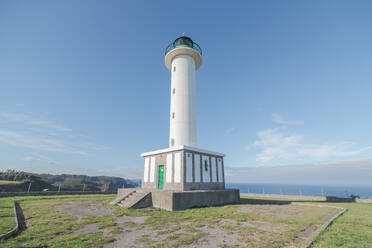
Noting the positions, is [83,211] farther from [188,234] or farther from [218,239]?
[218,239]

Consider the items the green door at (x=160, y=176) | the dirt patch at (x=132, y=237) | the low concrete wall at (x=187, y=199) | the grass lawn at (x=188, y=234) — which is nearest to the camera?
the dirt patch at (x=132, y=237)

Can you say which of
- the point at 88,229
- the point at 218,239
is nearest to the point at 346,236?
the point at 218,239

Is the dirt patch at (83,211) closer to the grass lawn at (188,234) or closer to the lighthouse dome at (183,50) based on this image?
the grass lawn at (188,234)

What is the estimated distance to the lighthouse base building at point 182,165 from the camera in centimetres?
1172

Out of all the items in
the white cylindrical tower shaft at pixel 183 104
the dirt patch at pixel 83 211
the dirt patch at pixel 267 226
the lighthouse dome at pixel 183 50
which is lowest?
the dirt patch at pixel 83 211

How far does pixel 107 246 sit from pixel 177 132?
36.8 feet

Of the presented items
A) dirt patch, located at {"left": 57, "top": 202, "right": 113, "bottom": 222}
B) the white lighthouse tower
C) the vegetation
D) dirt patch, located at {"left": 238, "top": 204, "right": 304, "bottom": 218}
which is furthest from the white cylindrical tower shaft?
the vegetation

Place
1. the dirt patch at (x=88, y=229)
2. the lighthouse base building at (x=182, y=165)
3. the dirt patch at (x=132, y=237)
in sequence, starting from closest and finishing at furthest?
the dirt patch at (x=132, y=237), the dirt patch at (x=88, y=229), the lighthouse base building at (x=182, y=165)

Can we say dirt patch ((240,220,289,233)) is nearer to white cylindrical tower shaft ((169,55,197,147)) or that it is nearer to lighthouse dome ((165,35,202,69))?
white cylindrical tower shaft ((169,55,197,147))

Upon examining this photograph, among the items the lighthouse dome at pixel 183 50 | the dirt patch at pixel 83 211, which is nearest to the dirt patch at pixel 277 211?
the dirt patch at pixel 83 211

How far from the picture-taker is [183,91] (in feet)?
54.5

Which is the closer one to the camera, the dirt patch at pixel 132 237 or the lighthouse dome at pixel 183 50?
the dirt patch at pixel 132 237

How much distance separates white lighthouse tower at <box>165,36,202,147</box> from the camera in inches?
615

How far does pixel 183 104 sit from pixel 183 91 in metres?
1.37
